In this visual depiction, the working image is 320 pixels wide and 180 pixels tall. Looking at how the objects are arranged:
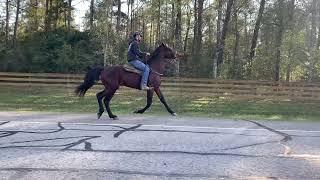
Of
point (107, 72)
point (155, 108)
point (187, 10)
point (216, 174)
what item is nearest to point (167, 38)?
point (187, 10)

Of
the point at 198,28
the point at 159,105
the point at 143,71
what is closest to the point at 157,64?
the point at 143,71

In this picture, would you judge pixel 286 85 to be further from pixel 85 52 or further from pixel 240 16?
pixel 85 52

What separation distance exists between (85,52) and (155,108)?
1822 centimetres

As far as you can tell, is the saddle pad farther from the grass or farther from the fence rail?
the fence rail

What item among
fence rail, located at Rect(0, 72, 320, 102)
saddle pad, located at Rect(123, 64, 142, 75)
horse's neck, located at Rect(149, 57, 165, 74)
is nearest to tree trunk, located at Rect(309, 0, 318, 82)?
fence rail, located at Rect(0, 72, 320, 102)

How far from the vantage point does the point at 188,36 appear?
3975cm

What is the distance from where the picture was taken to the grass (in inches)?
625

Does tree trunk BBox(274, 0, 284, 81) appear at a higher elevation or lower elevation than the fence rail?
higher

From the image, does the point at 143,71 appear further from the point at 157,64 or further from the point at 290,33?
the point at 290,33

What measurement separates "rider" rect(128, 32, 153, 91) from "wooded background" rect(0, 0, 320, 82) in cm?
1124

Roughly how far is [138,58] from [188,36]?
2710cm

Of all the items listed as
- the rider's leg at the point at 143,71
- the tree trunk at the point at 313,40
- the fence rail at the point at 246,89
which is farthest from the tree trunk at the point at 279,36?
the rider's leg at the point at 143,71

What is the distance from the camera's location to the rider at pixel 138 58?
12.7m

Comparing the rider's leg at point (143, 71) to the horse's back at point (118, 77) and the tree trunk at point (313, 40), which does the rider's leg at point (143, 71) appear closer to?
the horse's back at point (118, 77)
